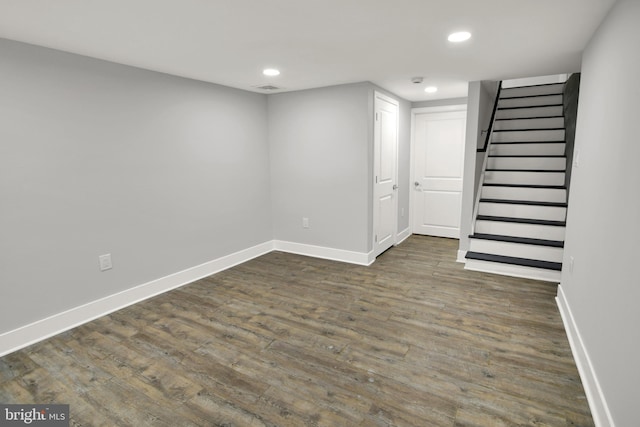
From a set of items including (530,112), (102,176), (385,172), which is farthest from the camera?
(530,112)

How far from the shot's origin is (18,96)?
2.41m

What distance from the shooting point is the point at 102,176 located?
115 inches

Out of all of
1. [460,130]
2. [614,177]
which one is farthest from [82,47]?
[460,130]

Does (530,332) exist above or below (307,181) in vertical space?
below

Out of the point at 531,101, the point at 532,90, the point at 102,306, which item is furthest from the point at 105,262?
the point at 532,90

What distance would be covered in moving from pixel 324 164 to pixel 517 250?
8.16 ft

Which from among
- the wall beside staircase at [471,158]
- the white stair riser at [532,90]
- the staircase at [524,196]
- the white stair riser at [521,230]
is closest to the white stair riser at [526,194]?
the staircase at [524,196]

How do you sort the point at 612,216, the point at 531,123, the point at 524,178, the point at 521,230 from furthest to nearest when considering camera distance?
the point at 531,123 < the point at 524,178 < the point at 521,230 < the point at 612,216

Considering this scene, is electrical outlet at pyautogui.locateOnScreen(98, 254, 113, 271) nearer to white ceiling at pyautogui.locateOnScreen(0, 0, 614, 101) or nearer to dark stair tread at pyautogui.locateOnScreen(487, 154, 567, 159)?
white ceiling at pyautogui.locateOnScreen(0, 0, 614, 101)

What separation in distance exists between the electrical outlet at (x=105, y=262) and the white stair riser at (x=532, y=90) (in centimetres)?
626

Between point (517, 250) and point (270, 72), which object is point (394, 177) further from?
point (270, 72)

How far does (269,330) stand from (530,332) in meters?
2.03

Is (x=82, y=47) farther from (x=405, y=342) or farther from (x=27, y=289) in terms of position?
(x=405, y=342)

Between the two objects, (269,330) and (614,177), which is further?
(269,330)
